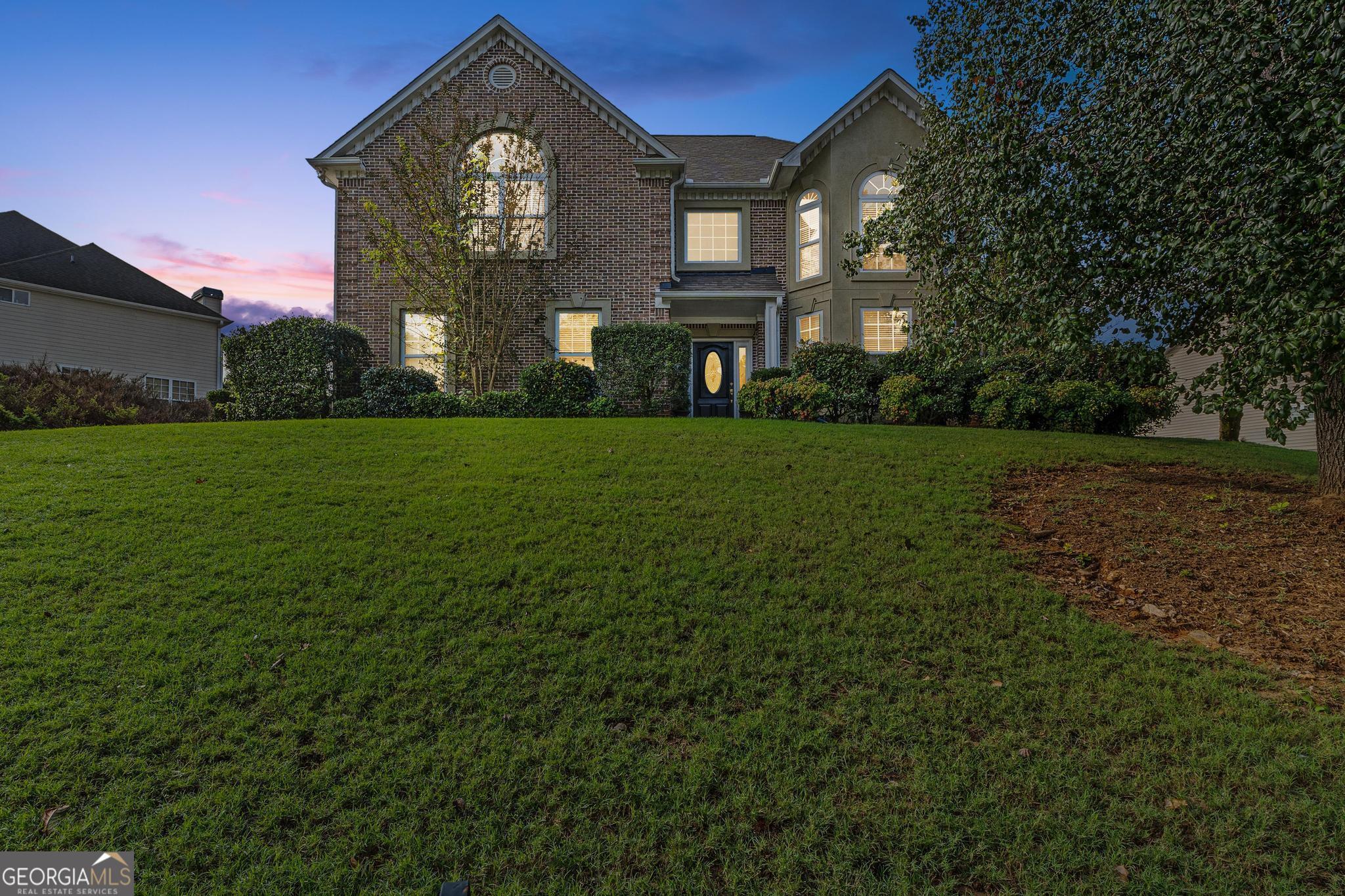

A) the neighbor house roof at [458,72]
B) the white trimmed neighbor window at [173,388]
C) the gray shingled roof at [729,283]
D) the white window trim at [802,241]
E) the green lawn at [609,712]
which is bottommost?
the green lawn at [609,712]

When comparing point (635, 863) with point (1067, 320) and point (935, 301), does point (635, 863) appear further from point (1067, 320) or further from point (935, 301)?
point (935, 301)

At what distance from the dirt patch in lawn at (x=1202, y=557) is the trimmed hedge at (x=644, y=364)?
6.86 metres

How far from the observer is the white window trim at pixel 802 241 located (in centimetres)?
1595

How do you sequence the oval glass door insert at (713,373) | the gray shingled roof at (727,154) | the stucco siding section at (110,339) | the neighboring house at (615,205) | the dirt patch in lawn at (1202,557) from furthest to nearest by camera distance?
1. the stucco siding section at (110,339)
2. the gray shingled roof at (727,154)
3. the oval glass door insert at (713,373)
4. the neighboring house at (615,205)
5. the dirt patch in lawn at (1202,557)

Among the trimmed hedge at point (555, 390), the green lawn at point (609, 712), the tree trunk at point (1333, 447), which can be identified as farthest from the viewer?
the trimmed hedge at point (555, 390)

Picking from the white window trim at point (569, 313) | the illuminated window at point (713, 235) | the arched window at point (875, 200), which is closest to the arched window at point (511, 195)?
the white window trim at point (569, 313)

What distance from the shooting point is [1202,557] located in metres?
5.24

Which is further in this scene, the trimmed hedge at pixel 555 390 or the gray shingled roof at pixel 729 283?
the gray shingled roof at pixel 729 283

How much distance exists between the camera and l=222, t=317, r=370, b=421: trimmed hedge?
12.5 meters

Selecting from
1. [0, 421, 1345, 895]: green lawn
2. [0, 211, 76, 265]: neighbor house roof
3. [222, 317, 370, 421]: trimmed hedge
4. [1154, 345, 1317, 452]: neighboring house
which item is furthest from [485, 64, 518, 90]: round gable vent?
[1154, 345, 1317, 452]: neighboring house

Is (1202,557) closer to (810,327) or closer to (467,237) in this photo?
(810,327)

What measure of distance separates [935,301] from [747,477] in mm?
3190

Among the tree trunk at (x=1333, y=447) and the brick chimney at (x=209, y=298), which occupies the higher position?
the brick chimney at (x=209, y=298)

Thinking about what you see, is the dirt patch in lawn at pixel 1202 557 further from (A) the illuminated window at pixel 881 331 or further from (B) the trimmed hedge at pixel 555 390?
(A) the illuminated window at pixel 881 331
